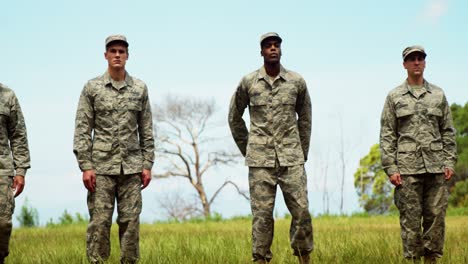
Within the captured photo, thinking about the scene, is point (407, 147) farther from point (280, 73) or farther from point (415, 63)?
point (280, 73)

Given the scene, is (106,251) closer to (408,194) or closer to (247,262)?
(247,262)

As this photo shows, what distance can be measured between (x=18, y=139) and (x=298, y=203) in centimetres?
323

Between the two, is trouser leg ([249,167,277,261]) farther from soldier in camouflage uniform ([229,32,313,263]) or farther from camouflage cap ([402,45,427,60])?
camouflage cap ([402,45,427,60])

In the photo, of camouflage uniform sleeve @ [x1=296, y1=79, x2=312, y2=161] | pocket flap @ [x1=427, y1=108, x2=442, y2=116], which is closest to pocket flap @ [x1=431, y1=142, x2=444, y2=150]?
pocket flap @ [x1=427, y1=108, x2=442, y2=116]

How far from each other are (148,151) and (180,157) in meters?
29.1

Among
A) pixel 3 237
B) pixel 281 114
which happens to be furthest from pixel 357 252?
pixel 3 237

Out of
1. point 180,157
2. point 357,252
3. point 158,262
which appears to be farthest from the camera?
point 180,157

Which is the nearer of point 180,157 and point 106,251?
point 106,251

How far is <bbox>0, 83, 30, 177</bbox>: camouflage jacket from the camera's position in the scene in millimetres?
7109

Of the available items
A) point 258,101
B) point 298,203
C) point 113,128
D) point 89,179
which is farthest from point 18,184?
point 298,203

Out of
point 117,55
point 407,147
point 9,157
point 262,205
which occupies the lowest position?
point 262,205

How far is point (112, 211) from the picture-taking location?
7.25m

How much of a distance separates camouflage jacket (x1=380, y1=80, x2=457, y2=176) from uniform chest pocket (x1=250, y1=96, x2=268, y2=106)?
1.81 metres

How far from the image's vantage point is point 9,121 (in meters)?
7.31
